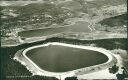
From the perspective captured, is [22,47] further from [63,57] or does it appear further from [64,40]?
[63,57]

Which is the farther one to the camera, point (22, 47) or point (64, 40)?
point (64, 40)

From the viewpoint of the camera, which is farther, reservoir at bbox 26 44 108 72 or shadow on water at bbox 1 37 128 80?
reservoir at bbox 26 44 108 72

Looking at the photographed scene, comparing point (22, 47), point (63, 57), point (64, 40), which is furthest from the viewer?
point (64, 40)

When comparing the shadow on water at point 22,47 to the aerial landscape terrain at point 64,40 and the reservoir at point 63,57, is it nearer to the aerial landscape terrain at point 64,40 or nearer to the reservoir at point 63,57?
the aerial landscape terrain at point 64,40

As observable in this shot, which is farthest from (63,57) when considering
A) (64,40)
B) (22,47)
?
(22,47)

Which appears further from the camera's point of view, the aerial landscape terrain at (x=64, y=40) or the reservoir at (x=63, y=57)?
the reservoir at (x=63, y=57)

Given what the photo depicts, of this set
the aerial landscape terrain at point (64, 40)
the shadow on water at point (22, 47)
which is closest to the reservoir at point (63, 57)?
the aerial landscape terrain at point (64, 40)

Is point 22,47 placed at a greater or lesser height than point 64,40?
lesser

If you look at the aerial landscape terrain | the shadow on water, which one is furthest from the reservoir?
Answer: the shadow on water

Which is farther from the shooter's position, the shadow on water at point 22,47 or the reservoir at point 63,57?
the reservoir at point 63,57

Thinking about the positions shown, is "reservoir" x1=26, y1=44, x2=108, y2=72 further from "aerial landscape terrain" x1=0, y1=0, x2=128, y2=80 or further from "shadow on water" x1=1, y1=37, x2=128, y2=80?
"shadow on water" x1=1, y1=37, x2=128, y2=80
